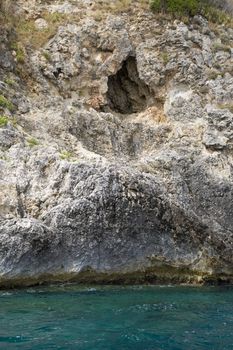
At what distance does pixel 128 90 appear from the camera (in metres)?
29.7

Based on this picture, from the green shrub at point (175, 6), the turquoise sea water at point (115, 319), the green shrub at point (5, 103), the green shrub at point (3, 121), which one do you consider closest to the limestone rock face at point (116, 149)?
the green shrub at point (3, 121)

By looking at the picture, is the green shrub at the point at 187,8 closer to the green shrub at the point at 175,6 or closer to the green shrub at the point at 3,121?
the green shrub at the point at 175,6

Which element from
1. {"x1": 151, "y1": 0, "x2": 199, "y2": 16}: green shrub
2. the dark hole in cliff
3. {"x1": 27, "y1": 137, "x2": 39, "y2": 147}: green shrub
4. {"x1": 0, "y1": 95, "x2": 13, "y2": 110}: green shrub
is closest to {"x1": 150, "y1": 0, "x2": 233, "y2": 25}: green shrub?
{"x1": 151, "y1": 0, "x2": 199, "y2": 16}: green shrub

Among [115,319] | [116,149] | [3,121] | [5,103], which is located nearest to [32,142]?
[3,121]

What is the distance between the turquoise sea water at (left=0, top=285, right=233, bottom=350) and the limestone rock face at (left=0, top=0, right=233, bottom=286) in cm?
160

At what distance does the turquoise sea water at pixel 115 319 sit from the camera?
11555mm

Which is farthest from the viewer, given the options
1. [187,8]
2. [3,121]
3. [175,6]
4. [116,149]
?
[187,8]

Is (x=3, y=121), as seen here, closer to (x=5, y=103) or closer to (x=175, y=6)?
(x=5, y=103)

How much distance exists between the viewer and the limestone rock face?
18641mm

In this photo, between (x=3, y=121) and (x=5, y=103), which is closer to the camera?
(x=3, y=121)

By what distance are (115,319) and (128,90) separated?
18497mm

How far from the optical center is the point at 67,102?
25.9 metres

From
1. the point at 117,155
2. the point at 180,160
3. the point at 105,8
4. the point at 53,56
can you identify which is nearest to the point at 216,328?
the point at 180,160

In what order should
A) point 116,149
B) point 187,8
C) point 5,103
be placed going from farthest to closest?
1. point 187,8
2. point 116,149
3. point 5,103
